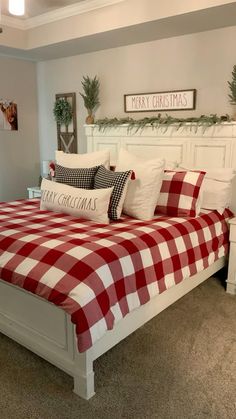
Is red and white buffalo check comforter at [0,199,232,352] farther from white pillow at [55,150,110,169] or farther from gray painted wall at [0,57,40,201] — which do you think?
gray painted wall at [0,57,40,201]

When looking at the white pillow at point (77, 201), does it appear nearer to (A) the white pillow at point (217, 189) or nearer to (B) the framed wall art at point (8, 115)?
(A) the white pillow at point (217, 189)

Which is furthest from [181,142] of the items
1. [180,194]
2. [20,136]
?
[20,136]

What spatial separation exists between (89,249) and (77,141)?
8.60ft

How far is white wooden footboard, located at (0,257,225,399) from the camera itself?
1.63m

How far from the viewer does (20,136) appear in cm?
435

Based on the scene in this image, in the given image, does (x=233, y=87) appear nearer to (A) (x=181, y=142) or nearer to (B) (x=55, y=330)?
(A) (x=181, y=142)

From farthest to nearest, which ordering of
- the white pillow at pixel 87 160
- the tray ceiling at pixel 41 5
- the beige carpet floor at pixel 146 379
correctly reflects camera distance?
the tray ceiling at pixel 41 5
the white pillow at pixel 87 160
the beige carpet floor at pixel 146 379

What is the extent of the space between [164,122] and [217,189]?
2.91ft

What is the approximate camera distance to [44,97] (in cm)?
440

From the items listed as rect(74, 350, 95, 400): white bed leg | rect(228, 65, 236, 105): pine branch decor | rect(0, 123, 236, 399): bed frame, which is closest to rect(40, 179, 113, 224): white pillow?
rect(0, 123, 236, 399): bed frame

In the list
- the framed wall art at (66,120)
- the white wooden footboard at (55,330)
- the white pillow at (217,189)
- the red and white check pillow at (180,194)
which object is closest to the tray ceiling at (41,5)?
the framed wall art at (66,120)

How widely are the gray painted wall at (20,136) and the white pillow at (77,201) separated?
183 cm

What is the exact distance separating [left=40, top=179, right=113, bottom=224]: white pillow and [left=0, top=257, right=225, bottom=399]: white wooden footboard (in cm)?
69

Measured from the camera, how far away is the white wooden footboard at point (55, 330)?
163cm
